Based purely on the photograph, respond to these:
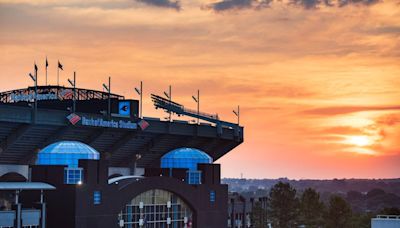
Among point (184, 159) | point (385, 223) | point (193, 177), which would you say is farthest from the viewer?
point (184, 159)

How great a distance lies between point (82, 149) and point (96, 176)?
5.48 metres

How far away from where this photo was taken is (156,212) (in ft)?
431

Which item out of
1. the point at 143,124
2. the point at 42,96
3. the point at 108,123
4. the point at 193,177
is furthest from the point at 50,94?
the point at 193,177

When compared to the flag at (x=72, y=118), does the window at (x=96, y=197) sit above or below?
below

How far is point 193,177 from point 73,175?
1158 inches

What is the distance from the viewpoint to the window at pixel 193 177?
141m

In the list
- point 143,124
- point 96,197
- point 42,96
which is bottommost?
point 96,197

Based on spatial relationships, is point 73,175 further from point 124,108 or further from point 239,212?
point 239,212

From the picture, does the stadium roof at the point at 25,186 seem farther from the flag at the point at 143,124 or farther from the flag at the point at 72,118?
the flag at the point at 143,124

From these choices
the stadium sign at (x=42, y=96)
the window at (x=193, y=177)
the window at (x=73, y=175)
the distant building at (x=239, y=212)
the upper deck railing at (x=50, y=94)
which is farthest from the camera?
the distant building at (x=239, y=212)

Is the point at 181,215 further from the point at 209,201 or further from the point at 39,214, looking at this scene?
the point at 39,214

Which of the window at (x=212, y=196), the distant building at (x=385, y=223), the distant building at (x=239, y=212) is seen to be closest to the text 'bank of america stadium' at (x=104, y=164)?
the window at (x=212, y=196)

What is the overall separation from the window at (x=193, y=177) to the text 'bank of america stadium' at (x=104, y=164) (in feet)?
0.55

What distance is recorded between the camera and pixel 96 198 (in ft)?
391
